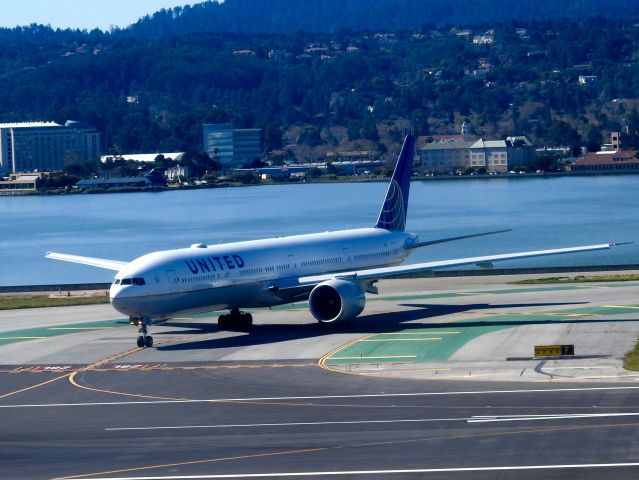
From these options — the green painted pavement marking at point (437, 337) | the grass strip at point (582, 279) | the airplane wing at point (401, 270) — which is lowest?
the grass strip at point (582, 279)

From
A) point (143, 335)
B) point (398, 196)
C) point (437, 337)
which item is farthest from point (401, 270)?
point (398, 196)

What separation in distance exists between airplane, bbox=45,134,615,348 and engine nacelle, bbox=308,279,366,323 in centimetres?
4

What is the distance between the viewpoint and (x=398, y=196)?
226 ft

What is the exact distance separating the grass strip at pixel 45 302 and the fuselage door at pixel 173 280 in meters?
21.7

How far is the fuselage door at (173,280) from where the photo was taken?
2061 inches

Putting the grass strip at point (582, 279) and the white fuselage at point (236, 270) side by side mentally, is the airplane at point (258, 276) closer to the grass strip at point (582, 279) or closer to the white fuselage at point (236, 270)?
the white fuselage at point (236, 270)

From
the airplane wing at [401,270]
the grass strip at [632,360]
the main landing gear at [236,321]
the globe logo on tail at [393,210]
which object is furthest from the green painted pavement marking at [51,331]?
the grass strip at [632,360]

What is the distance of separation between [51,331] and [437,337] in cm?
1796

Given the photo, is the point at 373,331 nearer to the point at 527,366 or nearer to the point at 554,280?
the point at 527,366

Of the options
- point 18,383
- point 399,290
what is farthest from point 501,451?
point 399,290

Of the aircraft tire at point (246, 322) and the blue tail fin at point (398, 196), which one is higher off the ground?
the blue tail fin at point (398, 196)

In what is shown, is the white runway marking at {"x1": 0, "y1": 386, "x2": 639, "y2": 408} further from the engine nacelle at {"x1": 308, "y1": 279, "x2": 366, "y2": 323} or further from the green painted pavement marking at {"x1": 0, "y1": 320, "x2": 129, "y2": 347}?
the green painted pavement marking at {"x1": 0, "y1": 320, "x2": 129, "y2": 347}

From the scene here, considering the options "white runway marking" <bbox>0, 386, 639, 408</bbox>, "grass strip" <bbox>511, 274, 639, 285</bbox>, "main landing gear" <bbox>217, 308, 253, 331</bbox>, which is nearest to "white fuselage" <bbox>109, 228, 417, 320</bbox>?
"main landing gear" <bbox>217, 308, 253, 331</bbox>

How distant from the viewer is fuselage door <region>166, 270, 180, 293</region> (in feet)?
172
